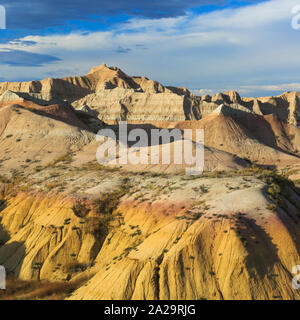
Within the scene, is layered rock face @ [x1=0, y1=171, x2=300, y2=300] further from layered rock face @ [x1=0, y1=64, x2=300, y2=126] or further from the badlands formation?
layered rock face @ [x1=0, y1=64, x2=300, y2=126]

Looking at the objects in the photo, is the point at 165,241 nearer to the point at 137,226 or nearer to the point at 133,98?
the point at 137,226

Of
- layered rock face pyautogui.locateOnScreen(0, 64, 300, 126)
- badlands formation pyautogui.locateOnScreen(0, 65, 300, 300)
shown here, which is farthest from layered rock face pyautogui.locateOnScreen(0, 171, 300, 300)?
layered rock face pyautogui.locateOnScreen(0, 64, 300, 126)

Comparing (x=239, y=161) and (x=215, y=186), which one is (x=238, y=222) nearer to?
(x=215, y=186)

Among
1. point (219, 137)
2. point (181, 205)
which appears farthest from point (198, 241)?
point (219, 137)

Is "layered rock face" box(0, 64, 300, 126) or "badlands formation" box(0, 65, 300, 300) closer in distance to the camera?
"badlands formation" box(0, 65, 300, 300)

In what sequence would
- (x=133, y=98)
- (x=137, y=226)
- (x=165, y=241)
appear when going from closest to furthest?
(x=165, y=241)
(x=137, y=226)
(x=133, y=98)

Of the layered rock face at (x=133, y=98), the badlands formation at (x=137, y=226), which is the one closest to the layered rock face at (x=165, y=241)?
the badlands formation at (x=137, y=226)

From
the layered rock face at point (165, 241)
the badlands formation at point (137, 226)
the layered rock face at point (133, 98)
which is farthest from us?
the layered rock face at point (133, 98)

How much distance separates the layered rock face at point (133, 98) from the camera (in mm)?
90812

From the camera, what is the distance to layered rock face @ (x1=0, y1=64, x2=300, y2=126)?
3575 inches

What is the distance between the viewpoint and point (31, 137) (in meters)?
52.6

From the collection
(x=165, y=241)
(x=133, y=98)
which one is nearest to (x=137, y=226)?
(x=165, y=241)

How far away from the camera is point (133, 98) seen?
316 feet

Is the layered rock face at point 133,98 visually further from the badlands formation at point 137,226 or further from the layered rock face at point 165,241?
the layered rock face at point 165,241
